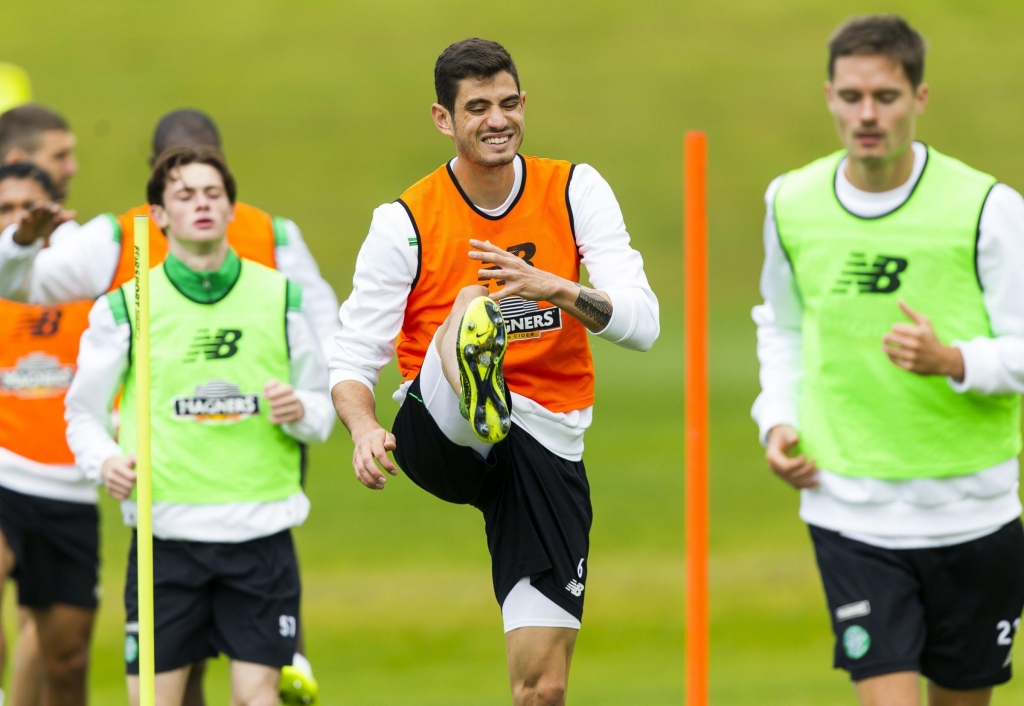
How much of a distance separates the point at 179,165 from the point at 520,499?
2022 mm

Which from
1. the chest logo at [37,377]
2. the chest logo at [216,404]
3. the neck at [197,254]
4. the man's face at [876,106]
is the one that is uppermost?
the man's face at [876,106]

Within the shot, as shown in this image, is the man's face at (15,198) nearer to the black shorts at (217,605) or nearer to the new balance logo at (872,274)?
the black shorts at (217,605)

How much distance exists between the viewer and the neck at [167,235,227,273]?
241 inches

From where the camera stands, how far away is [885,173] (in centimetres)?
476

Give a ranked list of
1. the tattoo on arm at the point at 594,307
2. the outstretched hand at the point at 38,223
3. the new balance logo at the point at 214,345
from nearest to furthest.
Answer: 1. the tattoo on arm at the point at 594,307
2. the new balance logo at the point at 214,345
3. the outstretched hand at the point at 38,223

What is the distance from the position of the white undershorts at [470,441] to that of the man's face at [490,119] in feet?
1.99

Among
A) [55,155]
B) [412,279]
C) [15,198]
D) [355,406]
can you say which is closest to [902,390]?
[412,279]

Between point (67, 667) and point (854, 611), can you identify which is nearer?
point (854, 611)

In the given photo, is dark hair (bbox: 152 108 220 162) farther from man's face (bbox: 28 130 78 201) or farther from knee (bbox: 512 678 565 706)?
knee (bbox: 512 678 565 706)

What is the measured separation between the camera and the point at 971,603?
15.7 feet

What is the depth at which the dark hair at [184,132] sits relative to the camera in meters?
7.11

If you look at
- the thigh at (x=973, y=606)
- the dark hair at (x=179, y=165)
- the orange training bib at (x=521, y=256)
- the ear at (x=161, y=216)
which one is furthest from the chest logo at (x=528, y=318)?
the ear at (x=161, y=216)

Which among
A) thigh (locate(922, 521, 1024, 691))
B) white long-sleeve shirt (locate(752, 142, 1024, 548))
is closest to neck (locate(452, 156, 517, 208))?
white long-sleeve shirt (locate(752, 142, 1024, 548))

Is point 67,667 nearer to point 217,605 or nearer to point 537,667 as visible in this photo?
point 217,605
